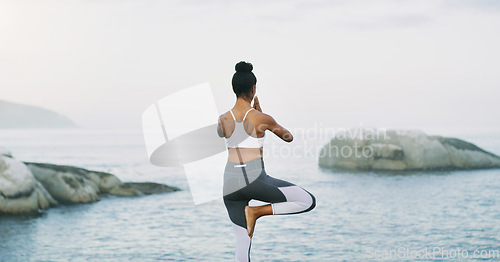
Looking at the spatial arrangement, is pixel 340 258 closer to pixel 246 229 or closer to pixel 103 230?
pixel 103 230

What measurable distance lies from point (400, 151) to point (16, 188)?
88.8ft

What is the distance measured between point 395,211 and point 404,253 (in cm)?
966

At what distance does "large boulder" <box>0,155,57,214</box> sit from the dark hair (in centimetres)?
1682

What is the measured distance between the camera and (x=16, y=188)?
19.8 meters

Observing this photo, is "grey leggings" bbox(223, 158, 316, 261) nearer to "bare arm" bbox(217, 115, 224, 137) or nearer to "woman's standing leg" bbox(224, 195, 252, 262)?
"woman's standing leg" bbox(224, 195, 252, 262)

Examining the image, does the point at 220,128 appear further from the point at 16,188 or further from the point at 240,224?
the point at 16,188

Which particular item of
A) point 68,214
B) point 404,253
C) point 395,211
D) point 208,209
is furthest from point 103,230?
point 395,211

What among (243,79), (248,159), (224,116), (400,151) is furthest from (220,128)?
(400,151)

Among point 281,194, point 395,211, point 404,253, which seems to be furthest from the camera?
point 395,211

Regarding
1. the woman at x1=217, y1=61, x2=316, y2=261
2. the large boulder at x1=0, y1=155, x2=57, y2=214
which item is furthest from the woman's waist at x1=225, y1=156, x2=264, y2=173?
Result: the large boulder at x1=0, y1=155, x2=57, y2=214

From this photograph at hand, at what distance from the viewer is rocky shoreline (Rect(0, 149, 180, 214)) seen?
64.8 ft

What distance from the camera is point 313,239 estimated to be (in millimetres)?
22125

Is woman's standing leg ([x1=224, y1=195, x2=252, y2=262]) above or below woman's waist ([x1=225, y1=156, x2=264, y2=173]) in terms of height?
below

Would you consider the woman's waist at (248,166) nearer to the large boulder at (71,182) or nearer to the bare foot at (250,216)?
the bare foot at (250,216)
